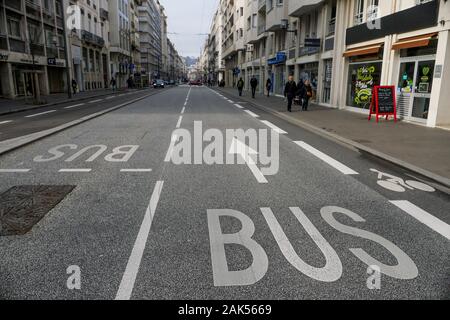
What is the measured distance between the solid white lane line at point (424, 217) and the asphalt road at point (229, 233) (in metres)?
0.02

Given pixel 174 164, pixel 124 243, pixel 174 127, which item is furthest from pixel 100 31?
pixel 124 243

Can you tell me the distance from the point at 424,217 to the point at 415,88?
10571 mm

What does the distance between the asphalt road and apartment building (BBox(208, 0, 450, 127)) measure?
23.8ft

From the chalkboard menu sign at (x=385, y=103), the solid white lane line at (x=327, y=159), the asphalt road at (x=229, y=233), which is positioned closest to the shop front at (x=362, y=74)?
the chalkboard menu sign at (x=385, y=103)

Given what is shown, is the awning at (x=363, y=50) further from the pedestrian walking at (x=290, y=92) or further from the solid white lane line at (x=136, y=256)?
the solid white lane line at (x=136, y=256)

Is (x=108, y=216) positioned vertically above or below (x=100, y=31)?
below

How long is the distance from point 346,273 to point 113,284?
6.78ft

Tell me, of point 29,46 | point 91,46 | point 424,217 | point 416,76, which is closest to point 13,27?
point 29,46

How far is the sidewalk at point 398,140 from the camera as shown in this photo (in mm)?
6930

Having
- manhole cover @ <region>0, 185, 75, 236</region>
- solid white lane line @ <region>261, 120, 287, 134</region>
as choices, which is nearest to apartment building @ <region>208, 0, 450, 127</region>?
solid white lane line @ <region>261, 120, 287, 134</region>
